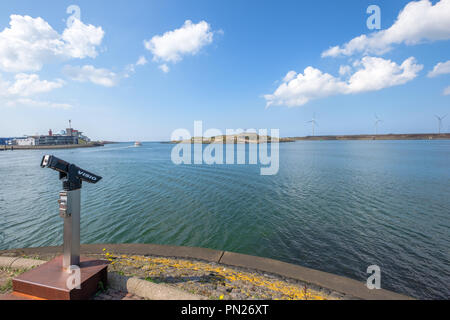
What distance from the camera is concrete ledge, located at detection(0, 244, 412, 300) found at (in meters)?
4.73

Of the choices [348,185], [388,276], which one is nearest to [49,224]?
[388,276]

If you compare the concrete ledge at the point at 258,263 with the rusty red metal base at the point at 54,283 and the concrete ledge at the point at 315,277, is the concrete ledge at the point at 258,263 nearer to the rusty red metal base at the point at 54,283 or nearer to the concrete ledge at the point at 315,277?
the concrete ledge at the point at 315,277

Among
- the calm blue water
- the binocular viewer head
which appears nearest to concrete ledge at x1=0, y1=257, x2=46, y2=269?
the binocular viewer head

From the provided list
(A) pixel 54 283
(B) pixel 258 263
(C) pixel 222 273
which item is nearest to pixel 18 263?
(A) pixel 54 283

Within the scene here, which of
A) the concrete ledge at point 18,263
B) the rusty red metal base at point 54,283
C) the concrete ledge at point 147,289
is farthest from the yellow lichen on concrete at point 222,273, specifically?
the concrete ledge at point 18,263

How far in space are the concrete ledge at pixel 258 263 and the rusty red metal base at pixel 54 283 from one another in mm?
2527

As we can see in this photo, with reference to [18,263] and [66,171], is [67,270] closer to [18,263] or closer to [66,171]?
[66,171]

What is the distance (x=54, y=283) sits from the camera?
3.53m

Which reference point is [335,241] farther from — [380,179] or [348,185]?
[380,179]

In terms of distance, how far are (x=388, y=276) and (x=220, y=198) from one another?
10.9 meters

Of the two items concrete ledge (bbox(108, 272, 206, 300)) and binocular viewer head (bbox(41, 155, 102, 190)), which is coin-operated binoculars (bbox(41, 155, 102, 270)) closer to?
binocular viewer head (bbox(41, 155, 102, 190))
